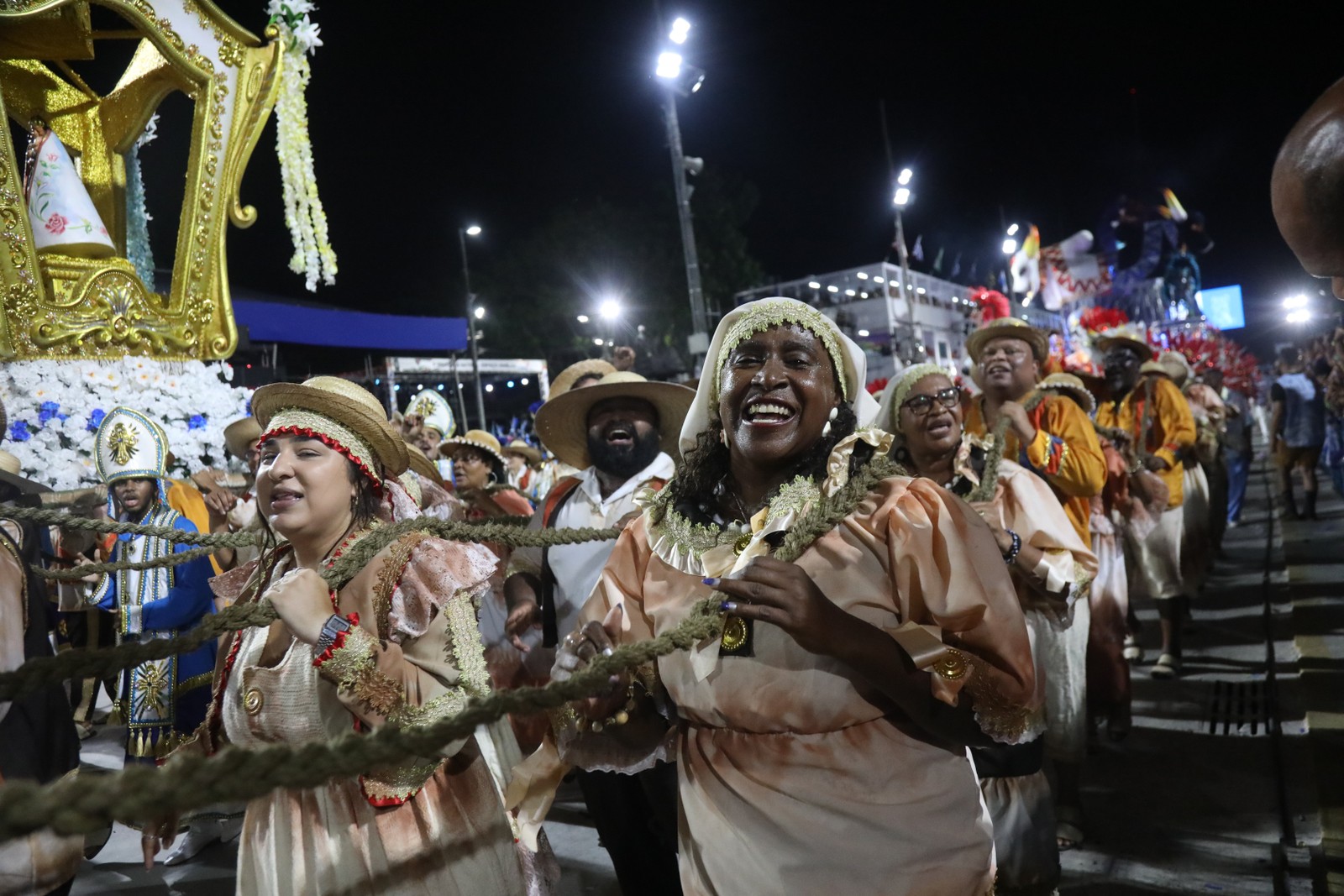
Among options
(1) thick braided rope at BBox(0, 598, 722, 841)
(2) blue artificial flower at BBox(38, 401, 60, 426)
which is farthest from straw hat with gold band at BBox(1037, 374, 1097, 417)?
(2) blue artificial flower at BBox(38, 401, 60, 426)

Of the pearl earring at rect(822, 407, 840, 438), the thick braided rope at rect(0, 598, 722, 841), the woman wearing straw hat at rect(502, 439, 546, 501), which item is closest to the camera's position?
the thick braided rope at rect(0, 598, 722, 841)

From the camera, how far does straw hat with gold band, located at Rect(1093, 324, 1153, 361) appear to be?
707cm

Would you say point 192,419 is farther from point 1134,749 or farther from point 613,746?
point 1134,749

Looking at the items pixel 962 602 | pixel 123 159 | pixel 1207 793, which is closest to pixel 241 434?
pixel 123 159

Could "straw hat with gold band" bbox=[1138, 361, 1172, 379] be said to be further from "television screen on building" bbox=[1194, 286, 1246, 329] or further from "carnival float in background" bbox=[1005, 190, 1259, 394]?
"television screen on building" bbox=[1194, 286, 1246, 329]

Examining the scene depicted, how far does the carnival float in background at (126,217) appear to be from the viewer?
5836 millimetres

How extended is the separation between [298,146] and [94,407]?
2.52 meters

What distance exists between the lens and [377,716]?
89.9 inches

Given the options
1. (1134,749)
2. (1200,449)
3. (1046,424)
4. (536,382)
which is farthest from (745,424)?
(536,382)

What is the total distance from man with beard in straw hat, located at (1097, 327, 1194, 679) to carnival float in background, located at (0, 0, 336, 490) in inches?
251

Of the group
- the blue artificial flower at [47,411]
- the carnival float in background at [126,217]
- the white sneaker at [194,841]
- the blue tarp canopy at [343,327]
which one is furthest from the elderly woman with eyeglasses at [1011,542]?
the blue tarp canopy at [343,327]

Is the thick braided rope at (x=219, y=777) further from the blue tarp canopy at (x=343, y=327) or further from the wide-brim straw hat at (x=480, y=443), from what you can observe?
the blue tarp canopy at (x=343, y=327)

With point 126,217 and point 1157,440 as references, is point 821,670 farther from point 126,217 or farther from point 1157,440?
point 126,217

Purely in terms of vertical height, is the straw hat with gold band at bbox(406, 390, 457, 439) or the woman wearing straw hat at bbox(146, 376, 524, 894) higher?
the straw hat with gold band at bbox(406, 390, 457, 439)
